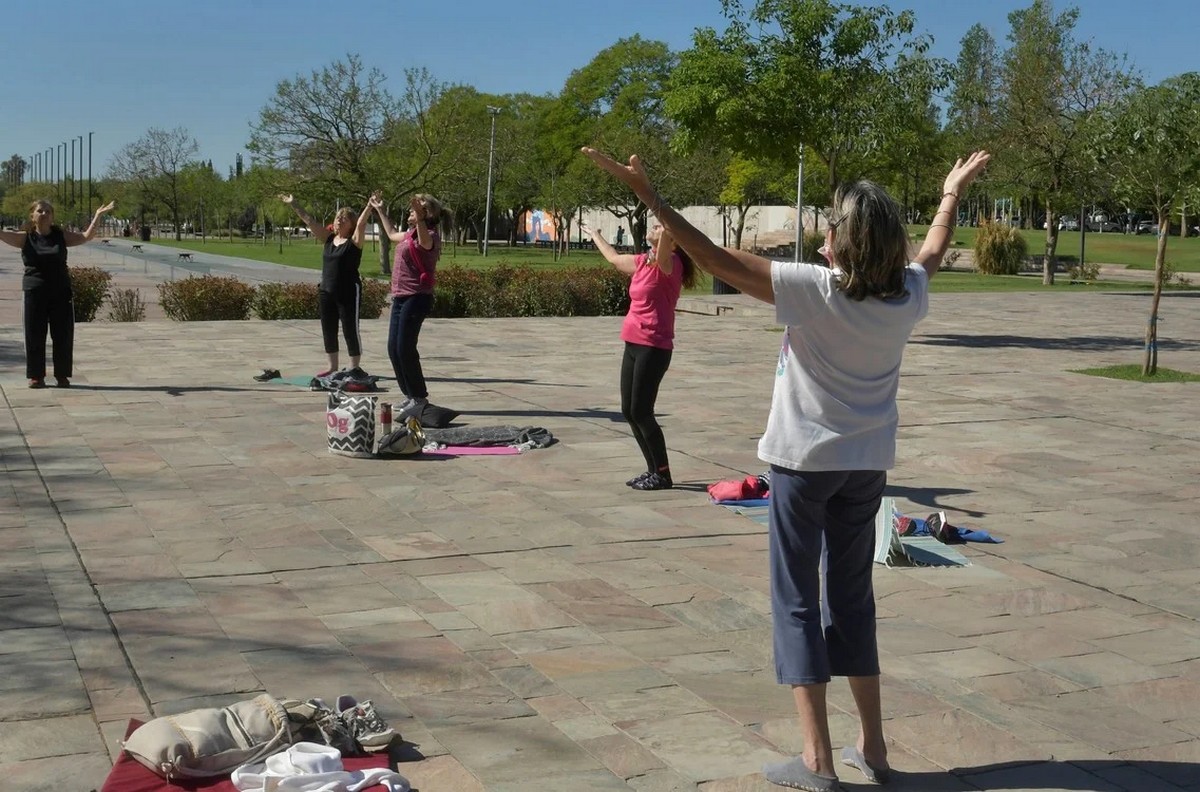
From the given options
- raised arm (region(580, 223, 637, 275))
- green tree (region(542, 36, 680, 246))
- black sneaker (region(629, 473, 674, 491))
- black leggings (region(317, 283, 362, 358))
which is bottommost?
black sneaker (region(629, 473, 674, 491))

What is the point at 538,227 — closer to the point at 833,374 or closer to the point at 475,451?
the point at 475,451

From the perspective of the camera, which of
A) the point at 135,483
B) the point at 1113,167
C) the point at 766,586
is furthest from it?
the point at 1113,167

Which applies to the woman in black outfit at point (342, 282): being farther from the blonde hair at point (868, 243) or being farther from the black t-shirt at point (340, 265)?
the blonde hair at point (868, 243)

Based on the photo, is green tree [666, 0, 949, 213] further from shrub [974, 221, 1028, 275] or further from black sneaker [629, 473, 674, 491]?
shrub [974, 221, 1028, 275]

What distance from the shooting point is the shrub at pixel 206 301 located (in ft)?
Result: 72.0

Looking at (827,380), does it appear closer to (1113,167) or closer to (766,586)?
(766,586)

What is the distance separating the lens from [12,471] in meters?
8.91

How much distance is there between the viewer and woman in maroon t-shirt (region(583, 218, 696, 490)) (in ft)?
27.8

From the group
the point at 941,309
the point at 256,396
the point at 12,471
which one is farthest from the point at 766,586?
the point at 941,309

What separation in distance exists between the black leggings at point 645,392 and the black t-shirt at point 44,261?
21.9 ft

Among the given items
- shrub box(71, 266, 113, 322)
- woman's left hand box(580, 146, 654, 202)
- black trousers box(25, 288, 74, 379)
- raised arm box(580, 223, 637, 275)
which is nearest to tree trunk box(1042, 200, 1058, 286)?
shrub box(71, 266, 113, 322)

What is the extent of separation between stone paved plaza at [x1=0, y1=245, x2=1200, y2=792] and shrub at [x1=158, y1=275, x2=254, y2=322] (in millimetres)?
9508

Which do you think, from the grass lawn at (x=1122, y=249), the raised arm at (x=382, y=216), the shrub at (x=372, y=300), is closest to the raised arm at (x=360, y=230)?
the raised arm at (x=382, y=216)

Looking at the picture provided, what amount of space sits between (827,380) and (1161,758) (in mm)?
1786
